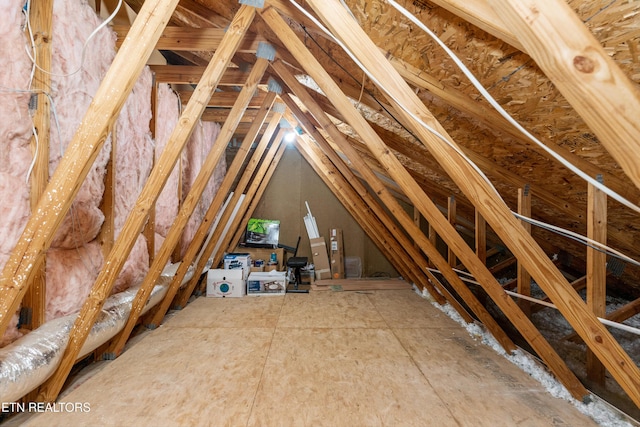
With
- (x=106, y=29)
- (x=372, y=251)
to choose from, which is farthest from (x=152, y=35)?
(x=372, y=251)

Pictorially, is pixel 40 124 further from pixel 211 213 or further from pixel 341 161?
pixel 341 161

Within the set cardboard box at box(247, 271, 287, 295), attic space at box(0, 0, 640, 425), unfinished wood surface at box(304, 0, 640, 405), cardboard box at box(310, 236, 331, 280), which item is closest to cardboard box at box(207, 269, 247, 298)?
cardboard box at box(247, 271, 287, 295)

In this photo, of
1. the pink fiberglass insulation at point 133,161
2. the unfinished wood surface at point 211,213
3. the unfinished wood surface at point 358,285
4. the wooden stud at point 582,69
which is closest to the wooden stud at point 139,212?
the pink fiberglass insulation at point 133,161

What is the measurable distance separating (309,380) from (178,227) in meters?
1.49

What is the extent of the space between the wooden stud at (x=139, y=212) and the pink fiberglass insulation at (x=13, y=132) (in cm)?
30

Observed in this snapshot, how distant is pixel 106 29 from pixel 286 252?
152 inches

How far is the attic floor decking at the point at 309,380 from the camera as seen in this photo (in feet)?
4.75

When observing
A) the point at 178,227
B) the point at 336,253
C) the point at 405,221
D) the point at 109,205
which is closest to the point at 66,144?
the point at 109,205

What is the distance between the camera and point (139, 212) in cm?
162

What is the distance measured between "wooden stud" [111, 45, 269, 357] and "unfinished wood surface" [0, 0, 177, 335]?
2.81ft

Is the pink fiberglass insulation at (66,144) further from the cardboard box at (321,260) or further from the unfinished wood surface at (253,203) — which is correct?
the cardboard box at (321,260)

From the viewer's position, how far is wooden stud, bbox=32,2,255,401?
4.87 ft

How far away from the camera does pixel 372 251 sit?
5320 millimetres

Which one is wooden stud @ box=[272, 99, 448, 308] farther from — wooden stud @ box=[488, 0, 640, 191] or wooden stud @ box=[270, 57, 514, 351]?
wooden stud @ box=[488, 0, 640, 191]
